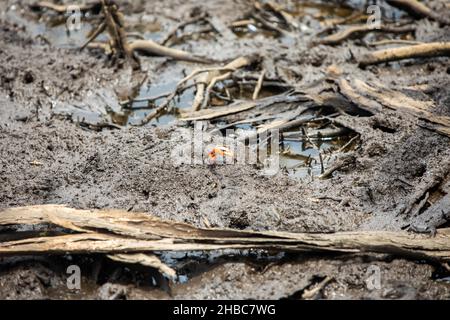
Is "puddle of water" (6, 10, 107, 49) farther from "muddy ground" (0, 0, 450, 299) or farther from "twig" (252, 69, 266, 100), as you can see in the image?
"twig" (252, 69, 266, 100)

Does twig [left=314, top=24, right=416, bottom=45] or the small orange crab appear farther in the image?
twig [left=314, top=24, right=416, bottom=45]

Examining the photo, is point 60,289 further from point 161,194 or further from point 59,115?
point 59,115

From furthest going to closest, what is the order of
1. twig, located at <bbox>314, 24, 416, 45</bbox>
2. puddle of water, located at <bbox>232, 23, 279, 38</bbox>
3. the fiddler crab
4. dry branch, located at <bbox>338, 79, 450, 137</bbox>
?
puddle of water, located at <bbox>232, 23, 279, 38</bbox>, twig, located at <bbox>314, 24, 416, 45</bbox>, dry branch, located at <bbox>338, 79, 450, 137</bbox>, the fiddler crab

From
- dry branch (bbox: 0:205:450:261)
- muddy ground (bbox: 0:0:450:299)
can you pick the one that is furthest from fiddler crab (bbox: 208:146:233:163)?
dry branch (bbox: 0:205:450:261)

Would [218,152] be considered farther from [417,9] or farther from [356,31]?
[417,9]

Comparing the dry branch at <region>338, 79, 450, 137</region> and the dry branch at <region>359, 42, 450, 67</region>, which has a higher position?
the dry branch at <region>359, 42, 450, 67</region>

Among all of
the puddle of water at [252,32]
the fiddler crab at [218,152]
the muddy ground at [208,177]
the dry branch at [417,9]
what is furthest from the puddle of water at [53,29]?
the dry branch at [417,9]

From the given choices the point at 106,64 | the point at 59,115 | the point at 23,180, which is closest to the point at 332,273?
the point at 23,180
